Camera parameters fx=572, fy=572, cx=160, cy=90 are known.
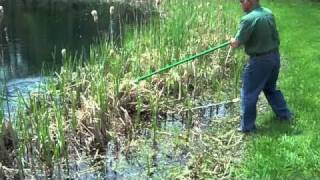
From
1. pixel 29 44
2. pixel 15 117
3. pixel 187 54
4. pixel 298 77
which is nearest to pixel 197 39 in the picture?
pixel 187 54

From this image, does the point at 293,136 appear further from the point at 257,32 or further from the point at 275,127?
the point at 257,32

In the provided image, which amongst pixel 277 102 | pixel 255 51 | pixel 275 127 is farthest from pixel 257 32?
pixel 275 127

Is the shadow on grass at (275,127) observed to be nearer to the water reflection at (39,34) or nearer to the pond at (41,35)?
the pond at (41,35)

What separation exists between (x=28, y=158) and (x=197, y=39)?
535 centimetres

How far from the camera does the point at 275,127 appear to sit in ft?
24.2

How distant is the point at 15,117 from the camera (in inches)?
278

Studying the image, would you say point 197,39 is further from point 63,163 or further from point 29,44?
point 29,44

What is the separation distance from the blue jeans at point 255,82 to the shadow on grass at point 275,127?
0.50ft

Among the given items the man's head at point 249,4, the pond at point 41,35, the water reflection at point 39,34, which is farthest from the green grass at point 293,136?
the water reflection at point 39,34

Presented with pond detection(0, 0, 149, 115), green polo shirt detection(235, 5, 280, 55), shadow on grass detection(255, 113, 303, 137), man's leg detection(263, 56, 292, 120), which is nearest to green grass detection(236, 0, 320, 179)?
shadow on grass detection(255, 113, 303, 137)

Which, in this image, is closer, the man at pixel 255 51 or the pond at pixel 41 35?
the man at pixel 255 51

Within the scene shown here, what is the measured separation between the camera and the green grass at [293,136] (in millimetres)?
6082

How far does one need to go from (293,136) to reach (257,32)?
135 cm

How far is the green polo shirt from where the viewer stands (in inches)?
275
